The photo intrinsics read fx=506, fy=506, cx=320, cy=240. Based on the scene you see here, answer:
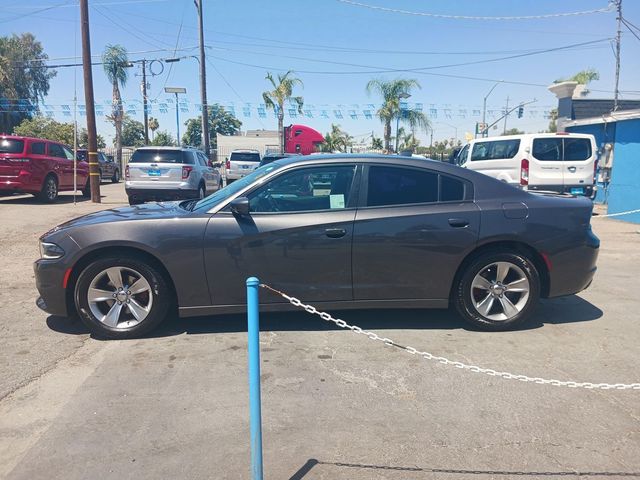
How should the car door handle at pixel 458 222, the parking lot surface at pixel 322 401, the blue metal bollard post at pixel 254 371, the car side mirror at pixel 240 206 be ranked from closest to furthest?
1. the blue metal bollard post at pixel 254 371
2. the parking lot surface at pixel 322 401
3. the car side mirror at pixel 240 206
4. the car door handle at pixel 458 222

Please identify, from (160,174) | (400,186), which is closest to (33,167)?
(160,174)

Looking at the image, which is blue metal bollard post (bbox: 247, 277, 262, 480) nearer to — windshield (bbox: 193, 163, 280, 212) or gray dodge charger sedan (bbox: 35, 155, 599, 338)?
gray dodge charger sedan (bbox: 35, 155, 599, 338)

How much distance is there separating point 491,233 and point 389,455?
246cm

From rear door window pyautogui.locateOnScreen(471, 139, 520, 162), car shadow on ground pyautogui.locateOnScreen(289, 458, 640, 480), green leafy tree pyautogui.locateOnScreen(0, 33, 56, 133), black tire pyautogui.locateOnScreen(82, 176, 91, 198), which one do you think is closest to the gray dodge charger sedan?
car shadow on ground pyautogui.locateOnScreen(289, 458, 640, 480)

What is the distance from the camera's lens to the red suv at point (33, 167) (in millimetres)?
13281

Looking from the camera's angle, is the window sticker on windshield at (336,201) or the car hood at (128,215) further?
the window sticker on windshield at (336,201)

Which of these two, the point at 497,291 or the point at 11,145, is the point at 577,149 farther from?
the point at 11,145

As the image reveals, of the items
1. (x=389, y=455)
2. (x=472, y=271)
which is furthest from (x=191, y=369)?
(x=472, y=271)

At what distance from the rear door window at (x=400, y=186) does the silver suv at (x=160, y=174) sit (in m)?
9.77

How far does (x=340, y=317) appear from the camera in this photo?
16.3 ft

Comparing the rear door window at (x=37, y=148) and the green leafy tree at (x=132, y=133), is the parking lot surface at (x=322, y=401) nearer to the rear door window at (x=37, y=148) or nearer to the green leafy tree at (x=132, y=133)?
the rear door window at (x=37, y=148)

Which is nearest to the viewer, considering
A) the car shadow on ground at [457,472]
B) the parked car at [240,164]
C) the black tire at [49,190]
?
the car shadow on ground at [457,472]

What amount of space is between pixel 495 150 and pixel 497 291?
10321mm

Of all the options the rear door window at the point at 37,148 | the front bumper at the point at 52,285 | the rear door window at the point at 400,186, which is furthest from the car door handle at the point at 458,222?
the rear door window at the point at 37,148
